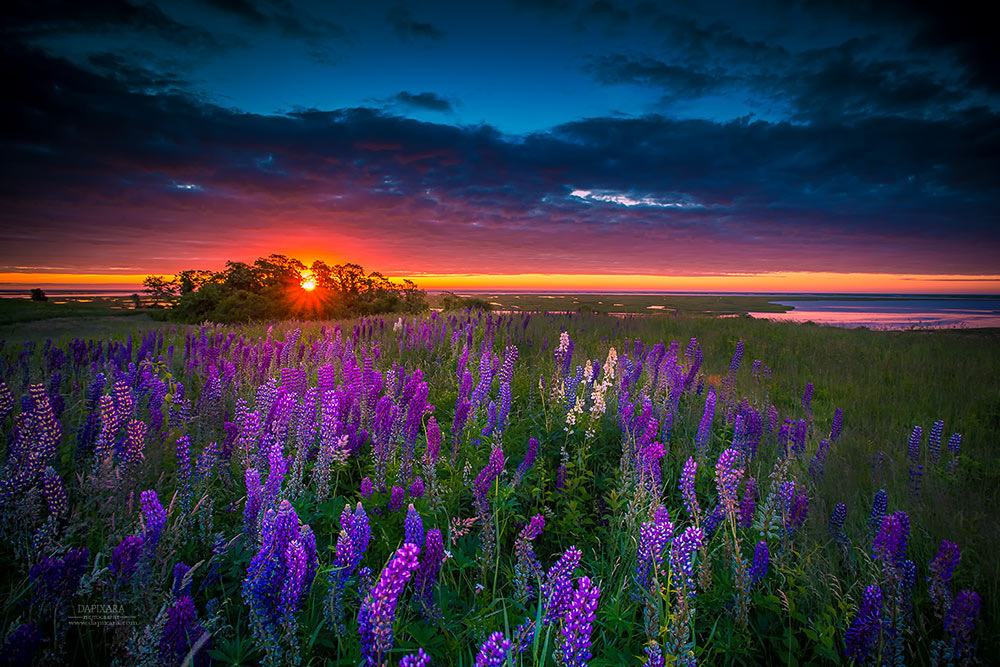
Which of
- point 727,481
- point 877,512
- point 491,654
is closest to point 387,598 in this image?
point 491,654

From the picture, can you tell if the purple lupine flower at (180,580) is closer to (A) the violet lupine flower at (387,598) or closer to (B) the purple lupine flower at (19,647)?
(B) the purple lupine flower at (19,647)

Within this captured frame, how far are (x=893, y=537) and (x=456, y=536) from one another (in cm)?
229

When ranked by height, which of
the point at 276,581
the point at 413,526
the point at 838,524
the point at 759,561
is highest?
the point at 413,526

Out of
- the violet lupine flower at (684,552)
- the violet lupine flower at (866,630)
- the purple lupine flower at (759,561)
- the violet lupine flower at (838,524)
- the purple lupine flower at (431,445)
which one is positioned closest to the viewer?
the violet lupine flower at (684,552)

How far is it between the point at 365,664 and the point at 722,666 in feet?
6.45

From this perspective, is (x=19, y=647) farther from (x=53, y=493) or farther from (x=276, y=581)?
(x=53, y=493)

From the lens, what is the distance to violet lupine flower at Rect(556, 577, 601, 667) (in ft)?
4.70

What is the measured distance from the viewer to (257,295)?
81.8 ft

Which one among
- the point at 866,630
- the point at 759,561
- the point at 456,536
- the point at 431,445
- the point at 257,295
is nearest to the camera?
the point at 866,630

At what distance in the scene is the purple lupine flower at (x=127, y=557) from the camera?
1845mm

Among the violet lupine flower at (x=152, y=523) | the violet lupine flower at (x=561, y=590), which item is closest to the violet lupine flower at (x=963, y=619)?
the violet lupine flower at (x=561, y=590)

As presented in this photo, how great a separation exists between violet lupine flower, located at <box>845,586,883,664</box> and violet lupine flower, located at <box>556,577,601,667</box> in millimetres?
1503

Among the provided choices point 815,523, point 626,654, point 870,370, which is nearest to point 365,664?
point 626,654

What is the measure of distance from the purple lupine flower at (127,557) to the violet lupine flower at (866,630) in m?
3.22
